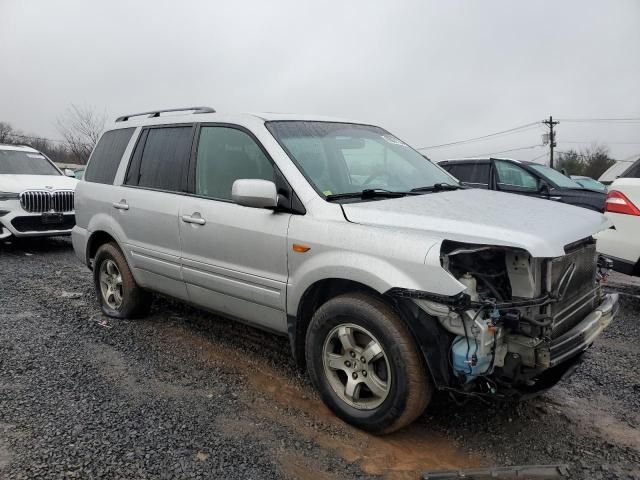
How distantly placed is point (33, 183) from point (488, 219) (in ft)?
28.6

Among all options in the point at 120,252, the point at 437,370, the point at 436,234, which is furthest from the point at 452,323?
the point at 120,252

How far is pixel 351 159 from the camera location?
376cm

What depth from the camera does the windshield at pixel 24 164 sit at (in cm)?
938

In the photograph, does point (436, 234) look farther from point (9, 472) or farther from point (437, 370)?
point (9, 472)

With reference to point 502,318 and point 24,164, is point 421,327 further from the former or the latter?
point 24,164

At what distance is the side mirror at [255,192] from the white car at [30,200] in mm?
7022

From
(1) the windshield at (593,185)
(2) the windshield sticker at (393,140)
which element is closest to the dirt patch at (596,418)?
(2) the windshield sticker at (393,140)

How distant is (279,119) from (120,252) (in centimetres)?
217

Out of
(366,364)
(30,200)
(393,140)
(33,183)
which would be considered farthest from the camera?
(33,183)

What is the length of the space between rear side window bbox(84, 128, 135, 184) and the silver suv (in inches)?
18.8

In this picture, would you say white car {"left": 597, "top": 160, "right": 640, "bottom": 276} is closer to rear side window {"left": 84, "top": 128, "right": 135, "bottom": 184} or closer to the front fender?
the front fender

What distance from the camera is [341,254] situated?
Answer: 9.53 ft

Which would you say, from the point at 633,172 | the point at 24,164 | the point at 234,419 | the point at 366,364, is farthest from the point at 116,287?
the point at 24,164

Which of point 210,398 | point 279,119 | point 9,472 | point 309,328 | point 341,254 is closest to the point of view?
point 9,472
